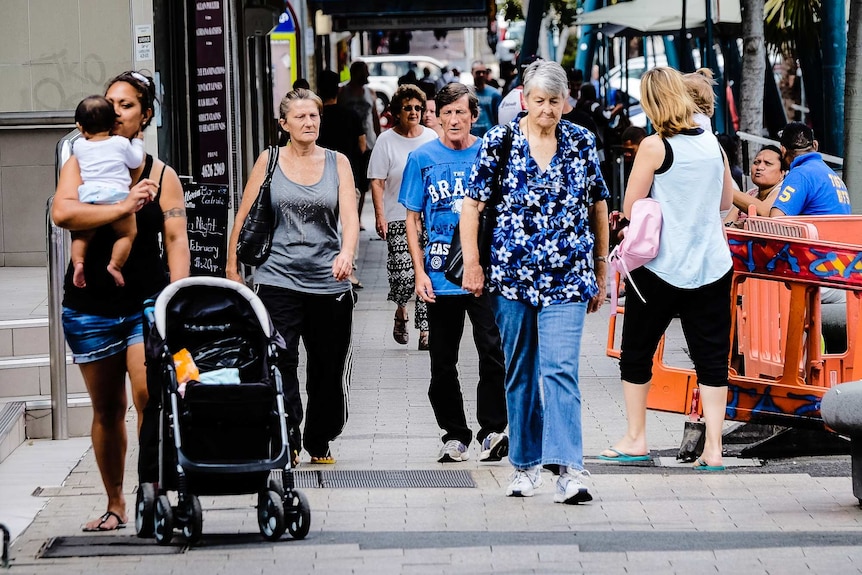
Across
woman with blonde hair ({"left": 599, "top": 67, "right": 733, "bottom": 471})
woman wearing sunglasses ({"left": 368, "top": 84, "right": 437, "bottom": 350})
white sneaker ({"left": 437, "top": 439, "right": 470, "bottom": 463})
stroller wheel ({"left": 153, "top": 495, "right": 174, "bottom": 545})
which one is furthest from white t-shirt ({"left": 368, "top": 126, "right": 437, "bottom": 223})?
stroller wheel ({"left": 153, "top": 495, "right": 174, "bottom": 545})

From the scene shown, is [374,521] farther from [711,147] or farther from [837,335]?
[837,335]

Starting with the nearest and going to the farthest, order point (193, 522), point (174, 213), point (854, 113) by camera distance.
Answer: point (193, 522) < point (174, 213) < point (854, 113)

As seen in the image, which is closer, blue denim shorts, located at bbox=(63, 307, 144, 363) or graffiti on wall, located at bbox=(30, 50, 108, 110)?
blue denim shorts, located at bbox=(63, 307, 144, 363)

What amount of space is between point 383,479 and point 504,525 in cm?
116

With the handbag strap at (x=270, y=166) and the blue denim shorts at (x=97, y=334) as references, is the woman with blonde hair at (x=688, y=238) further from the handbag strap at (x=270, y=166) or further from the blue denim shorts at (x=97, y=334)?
the blue denim shorts at (x=97, y=334)

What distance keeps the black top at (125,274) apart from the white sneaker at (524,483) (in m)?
1.73

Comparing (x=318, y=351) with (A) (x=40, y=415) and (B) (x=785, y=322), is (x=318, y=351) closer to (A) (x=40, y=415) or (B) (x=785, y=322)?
(A) (x=40, y=415)

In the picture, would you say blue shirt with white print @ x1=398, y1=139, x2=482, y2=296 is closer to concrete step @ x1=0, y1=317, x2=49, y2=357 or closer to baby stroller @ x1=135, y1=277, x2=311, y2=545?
baby stroller @ x1=135, y1=277, x2=311, y2=545

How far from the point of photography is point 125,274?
6219mm

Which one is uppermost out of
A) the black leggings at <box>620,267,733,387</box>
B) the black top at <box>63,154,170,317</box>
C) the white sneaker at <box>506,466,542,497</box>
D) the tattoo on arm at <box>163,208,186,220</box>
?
the tattoo on arm at <box>163,208,186,220</box>

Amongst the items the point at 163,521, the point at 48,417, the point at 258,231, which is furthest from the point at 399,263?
the point at 163,521

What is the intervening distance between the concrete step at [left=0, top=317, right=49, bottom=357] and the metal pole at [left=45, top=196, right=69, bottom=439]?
9.4 inches

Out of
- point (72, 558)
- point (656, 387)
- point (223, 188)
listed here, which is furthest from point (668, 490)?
point (223, 188)

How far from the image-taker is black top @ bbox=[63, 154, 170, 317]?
6.18 meters
